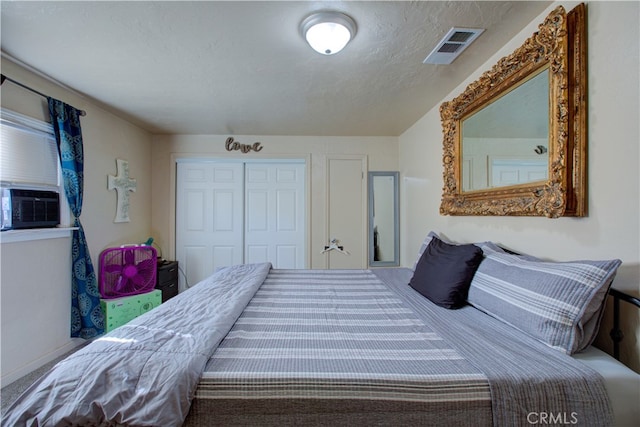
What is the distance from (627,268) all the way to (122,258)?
3.74m

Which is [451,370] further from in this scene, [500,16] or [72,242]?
[72,242]

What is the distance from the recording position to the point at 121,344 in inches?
37.3

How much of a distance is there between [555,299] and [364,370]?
0.81 meters

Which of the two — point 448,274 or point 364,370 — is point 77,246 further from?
point 448,274

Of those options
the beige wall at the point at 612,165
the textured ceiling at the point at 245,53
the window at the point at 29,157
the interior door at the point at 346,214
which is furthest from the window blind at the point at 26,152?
the beige wall at the point at 612,165

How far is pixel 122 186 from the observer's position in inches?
113

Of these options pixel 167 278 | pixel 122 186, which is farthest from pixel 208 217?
pixel 122 186

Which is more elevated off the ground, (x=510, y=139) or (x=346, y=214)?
(x=510, y=139)

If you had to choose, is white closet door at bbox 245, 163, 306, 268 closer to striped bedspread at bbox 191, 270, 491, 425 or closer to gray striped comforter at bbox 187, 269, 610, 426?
striped bedspread at bbox 191, 270, 491, 425

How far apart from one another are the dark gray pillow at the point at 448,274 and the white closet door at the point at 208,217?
259 cm

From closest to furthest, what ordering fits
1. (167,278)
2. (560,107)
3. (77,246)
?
(560,107) < (77,246) < (167,278)

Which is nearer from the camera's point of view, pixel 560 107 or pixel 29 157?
pixel 560 107

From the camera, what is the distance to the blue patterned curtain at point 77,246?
2.18m

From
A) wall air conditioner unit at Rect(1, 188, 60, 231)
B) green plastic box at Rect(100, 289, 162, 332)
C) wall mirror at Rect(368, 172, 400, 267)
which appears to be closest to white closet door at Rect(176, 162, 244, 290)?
green plastic box at Rect(100, 289, 162, 332)
